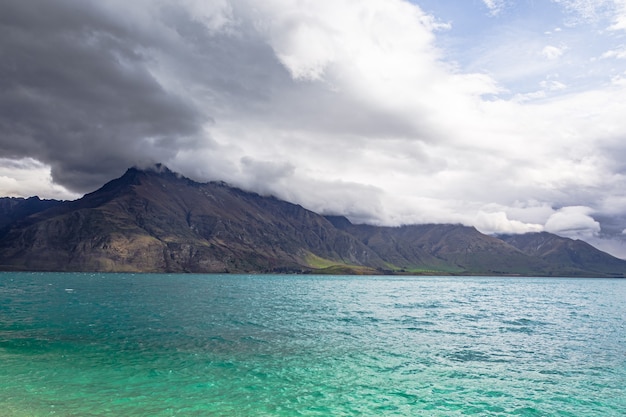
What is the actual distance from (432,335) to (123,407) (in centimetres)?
4824

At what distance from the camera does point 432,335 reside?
63.9 meters

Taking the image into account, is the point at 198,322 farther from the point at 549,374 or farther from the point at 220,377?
the point at 549,374

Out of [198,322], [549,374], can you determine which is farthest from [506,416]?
[198,322]

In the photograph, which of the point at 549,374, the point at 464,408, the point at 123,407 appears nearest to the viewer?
the point at 123,407

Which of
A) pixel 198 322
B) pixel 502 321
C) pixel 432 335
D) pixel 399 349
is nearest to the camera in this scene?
pixel 399 349

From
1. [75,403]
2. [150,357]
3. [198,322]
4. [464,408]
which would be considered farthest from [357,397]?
[198,322]

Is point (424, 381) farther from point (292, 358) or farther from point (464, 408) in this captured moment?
point (292, 358)

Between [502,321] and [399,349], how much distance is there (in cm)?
4641

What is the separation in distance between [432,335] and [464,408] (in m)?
34.5

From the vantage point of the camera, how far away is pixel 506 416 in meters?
29.1

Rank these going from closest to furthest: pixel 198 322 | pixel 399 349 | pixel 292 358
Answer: pixel 292 358, pixel 399 349, pixel 198 322

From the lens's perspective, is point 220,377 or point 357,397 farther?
point 220,377

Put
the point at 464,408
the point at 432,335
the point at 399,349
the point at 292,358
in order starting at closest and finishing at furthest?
the point at 464,408, the point at 292,358, the point at 399,349, the point at 432,335

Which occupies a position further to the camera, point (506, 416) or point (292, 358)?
point (292, 358)
